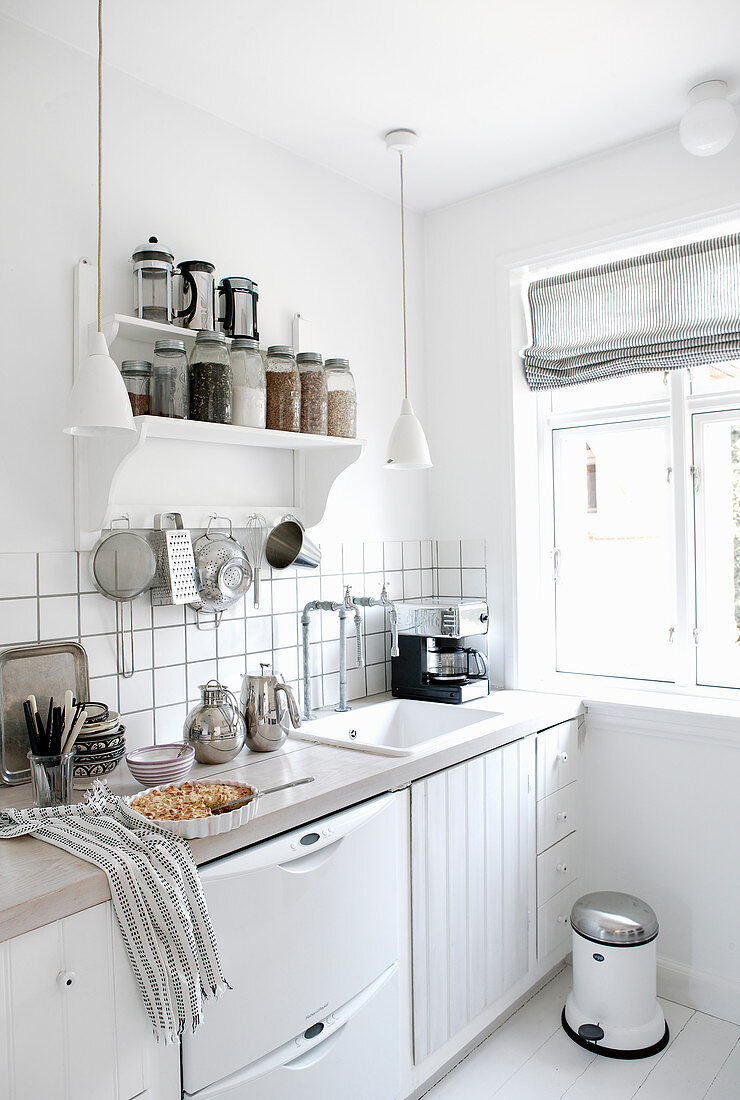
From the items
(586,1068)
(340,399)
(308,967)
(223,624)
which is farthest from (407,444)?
(586,1068)

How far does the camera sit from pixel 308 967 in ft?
5.47

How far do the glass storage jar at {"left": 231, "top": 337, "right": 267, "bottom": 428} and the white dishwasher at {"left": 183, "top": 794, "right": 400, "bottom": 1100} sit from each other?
987 millimetres

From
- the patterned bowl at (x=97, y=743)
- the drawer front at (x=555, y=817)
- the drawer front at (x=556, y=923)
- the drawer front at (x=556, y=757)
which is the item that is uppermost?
the patterned bowl at (x=97, y=743)

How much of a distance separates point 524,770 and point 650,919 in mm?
522

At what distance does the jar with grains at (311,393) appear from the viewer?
2268 millimetres

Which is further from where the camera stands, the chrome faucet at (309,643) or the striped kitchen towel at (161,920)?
the chrome faucet at (309,643)

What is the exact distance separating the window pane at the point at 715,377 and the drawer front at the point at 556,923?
168cm

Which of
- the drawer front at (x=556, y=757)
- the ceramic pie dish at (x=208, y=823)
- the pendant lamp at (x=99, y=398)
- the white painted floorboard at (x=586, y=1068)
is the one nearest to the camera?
the ceramic pie dish at (x=208, y=823)

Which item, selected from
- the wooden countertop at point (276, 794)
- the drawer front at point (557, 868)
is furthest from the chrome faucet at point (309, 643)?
the drawer front at point (557, 868)

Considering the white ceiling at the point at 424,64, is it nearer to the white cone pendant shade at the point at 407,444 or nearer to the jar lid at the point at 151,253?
the jar lid at the point at 151,253

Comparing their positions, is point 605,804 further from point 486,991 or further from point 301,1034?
point 301,1034

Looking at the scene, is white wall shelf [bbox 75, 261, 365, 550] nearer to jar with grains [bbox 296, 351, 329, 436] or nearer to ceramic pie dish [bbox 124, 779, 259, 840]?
jar with grains [bbox 296, 351, 329, 436]

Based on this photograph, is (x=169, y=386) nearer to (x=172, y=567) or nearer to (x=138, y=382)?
(x=138, y=382)

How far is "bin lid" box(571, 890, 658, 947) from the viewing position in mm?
2256
